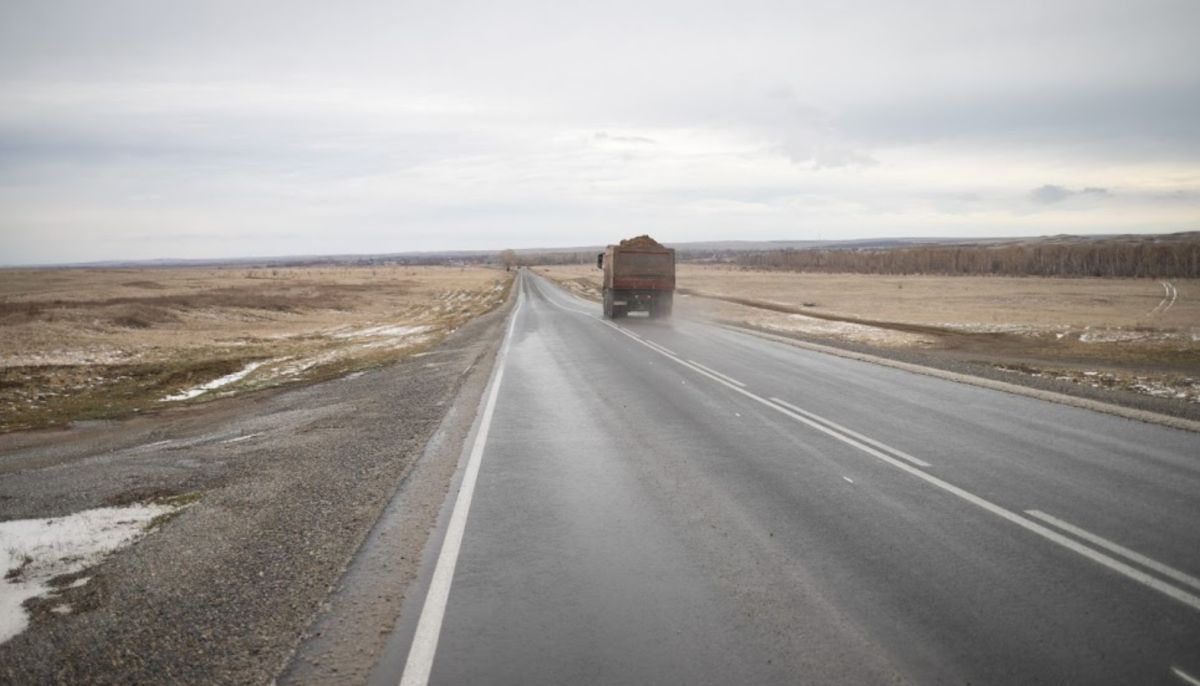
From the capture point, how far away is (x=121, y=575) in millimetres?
4719

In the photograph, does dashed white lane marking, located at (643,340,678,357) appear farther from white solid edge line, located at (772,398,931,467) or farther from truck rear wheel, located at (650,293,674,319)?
truck rear wheel, located at (650,293,674,319)

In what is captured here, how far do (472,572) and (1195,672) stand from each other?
413 centimetres

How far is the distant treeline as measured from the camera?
114 metres

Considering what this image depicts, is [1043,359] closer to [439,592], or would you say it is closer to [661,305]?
[661,305]

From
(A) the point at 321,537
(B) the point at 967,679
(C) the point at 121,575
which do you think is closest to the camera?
(B) the point at 967,679

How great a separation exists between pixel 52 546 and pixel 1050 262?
156 meters

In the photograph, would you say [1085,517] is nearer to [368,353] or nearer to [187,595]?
[187,595]

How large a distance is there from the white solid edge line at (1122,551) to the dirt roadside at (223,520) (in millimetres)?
5002

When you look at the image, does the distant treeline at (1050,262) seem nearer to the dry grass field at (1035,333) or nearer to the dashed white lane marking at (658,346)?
the dry grass field at (1035,333)

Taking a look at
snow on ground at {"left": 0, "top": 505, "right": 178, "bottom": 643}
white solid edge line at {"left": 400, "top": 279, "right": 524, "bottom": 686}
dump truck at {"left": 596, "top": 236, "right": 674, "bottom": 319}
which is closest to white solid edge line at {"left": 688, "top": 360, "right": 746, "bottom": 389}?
white solid edge line at {"left": 400, "top": 279, "right": 524, "bottom": 686}

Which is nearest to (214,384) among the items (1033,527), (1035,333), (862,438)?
(862,438)

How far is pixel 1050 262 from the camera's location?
130 meters

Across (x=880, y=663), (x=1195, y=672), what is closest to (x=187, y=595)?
(x=880, y=663)

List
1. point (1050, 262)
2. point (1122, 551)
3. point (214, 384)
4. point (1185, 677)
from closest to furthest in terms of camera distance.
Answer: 1. point (1185, 677)
2. point (1122, 551)
3. point (214, 384)
4. point (1050, 262)
